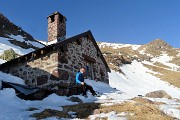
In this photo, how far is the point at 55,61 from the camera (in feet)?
50.0

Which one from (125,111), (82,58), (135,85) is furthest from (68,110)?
(135,85)

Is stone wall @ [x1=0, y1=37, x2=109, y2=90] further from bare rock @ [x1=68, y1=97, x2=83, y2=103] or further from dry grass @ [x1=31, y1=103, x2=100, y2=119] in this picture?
dry grass @ [x1=31, y1=103, x2=100, y2=119]

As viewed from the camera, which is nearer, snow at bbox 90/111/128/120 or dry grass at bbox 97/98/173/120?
dry grass at bbox 97/98/173/120

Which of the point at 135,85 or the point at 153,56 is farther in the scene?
the point at 153,56

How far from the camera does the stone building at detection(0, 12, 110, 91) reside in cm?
1522

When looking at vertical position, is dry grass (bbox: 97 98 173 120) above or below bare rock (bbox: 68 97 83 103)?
below

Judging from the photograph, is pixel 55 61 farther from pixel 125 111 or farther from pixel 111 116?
pixel 111 116

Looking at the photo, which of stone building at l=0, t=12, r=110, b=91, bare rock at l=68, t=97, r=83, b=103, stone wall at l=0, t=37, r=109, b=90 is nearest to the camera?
bare rock at l=68, t=97, r=83, b=103

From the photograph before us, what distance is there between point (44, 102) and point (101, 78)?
10.0 metres

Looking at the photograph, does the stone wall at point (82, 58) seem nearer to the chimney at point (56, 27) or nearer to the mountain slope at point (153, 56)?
the chimney at point (56, 27)

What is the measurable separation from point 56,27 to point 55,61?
340 cm

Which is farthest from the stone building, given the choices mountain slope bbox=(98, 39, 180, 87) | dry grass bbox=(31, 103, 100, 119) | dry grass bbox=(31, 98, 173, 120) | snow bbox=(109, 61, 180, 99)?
mountain slope bbox=(98, 39, 180, 87)

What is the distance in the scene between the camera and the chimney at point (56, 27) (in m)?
17.9

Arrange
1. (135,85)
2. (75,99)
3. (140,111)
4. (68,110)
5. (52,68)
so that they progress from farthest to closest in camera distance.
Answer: (135,85), (52,68), (75,99), (68,110), (140,111)
